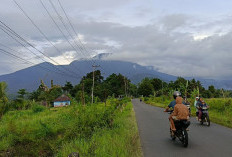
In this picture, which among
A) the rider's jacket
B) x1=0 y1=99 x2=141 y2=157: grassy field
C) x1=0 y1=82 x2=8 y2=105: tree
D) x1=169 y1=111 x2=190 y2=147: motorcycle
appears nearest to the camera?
x1=0 y1=99 x2=141 y2=157: grassy field

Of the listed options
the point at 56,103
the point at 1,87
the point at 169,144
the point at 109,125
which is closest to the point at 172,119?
the point at 169,144

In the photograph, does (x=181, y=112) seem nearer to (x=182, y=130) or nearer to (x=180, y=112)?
(x=180, y=112)

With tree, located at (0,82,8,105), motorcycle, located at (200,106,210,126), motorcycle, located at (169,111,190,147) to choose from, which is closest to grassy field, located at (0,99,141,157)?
motorcycle, located at (169,111,190,147)

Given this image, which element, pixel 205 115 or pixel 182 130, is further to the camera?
pixel 205 115

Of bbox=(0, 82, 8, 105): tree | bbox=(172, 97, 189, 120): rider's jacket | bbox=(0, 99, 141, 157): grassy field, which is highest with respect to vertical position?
bbox=(0, 82, 8, 105): tree

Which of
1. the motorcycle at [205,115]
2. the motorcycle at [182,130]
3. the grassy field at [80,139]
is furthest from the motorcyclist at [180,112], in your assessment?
the motorcycle at [205,115]

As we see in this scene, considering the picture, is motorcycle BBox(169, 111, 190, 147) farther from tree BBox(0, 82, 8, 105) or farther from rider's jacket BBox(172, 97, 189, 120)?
tree BBox(0, 82, 8, 105)

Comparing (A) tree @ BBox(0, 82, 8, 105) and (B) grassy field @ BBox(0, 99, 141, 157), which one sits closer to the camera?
(B) grassy field @ BBox(0, 99, 141, 157)

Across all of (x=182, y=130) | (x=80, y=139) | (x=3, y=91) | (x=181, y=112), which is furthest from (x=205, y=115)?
(x=3, y=91)

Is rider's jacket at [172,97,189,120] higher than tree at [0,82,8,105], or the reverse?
tree at [0,82,8,105]

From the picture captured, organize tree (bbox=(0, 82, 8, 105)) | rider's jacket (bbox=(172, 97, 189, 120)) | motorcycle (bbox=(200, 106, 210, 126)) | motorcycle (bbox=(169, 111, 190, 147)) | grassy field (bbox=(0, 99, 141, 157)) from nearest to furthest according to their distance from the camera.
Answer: grassy field (bbox=(0, 99, 141, 157)) → motorcycle (bbox=(169, 111, 190, 147)) → rider's jacket (bbox=(172, 97, 189, 120)) → motorcycle (bbox=(200, 106, 210, 126)) → tree (bbox=(0, 82, 8, 105))

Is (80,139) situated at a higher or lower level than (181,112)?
lower

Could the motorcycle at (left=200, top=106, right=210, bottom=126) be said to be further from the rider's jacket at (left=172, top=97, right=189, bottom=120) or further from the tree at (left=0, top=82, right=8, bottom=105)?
the tree at (left=0, top=82, right=8, bottom=105)

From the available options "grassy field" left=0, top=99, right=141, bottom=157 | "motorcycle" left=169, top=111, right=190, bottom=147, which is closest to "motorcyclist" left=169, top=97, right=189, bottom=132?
"motorcycle" left=169, top=111, right=190, bottom=147
